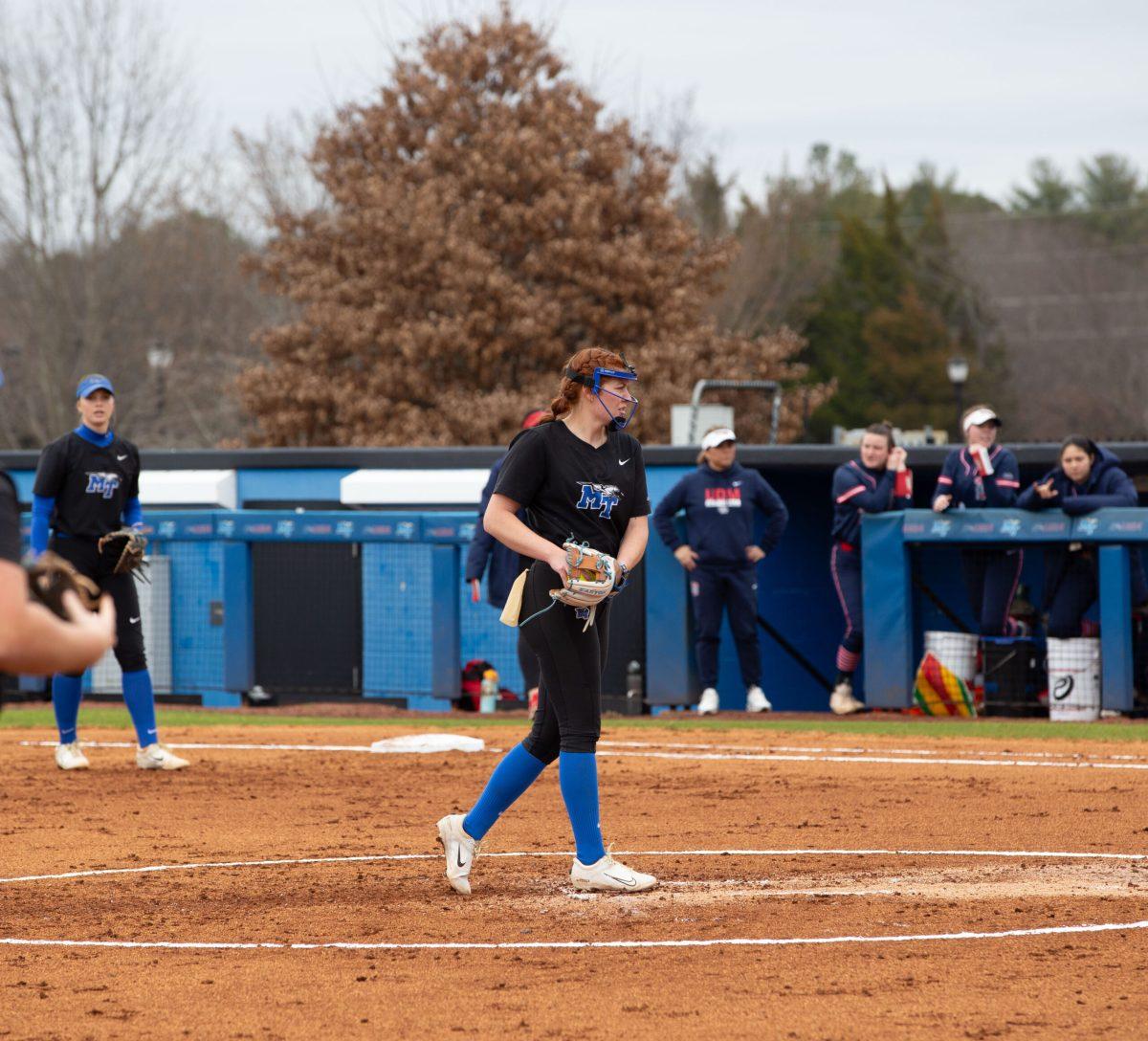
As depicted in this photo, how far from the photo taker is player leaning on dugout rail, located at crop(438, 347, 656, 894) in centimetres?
663

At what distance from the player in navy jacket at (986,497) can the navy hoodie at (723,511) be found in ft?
4.30

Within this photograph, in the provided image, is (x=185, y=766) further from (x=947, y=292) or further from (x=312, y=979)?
(x=947, y=292)

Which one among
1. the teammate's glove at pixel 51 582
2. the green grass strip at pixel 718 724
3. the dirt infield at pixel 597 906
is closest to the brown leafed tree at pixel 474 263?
the green grass strip at pixel 718 724

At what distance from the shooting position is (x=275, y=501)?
675 inches

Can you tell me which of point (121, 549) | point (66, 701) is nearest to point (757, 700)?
point (66, 701)

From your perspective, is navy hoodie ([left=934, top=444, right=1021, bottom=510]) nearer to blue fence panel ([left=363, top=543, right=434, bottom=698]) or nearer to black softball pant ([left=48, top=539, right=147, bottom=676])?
blue fence panel ([left=363, top=543, right=434, bottom=698])

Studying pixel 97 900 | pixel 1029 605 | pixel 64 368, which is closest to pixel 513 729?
pixel 1029 605

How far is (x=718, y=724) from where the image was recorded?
13.5 meters

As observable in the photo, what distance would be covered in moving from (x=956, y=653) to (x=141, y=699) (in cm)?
Result: 657

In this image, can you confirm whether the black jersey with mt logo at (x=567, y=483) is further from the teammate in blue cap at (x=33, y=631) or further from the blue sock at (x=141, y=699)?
the blue sock at (x=141, y=699)

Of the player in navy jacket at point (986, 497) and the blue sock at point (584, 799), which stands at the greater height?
the player in navy jacket at point (986, 497)

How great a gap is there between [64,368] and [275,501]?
26.9 meters

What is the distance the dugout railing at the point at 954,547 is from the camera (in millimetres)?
13422

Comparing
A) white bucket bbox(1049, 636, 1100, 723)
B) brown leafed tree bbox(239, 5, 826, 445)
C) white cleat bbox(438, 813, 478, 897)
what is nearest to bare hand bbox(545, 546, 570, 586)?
white cleat bbox(438, 813, 478, 897)
